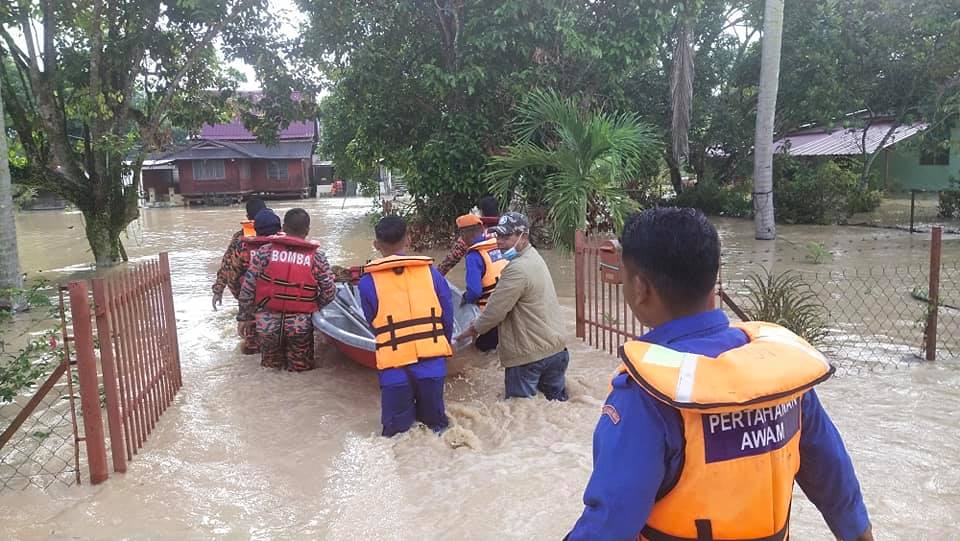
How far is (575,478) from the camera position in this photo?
3766mm

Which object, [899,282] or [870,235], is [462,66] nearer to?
[899,282]

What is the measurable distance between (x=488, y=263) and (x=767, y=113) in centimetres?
1130

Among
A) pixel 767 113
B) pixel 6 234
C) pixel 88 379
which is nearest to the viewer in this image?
pixel 88 379

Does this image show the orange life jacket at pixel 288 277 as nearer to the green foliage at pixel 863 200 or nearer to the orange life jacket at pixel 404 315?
the orange life jacket at pixel 404 315

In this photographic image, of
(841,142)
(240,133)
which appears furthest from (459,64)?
(240,133)

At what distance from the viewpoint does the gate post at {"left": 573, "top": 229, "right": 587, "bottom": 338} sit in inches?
241

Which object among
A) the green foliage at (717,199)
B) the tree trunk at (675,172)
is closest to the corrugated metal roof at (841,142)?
the green foliage at (717,199)

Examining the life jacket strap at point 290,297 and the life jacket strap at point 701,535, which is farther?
the life jacket strap at point 290,297

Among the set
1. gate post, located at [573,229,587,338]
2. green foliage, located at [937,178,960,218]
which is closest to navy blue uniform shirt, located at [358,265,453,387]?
gate post, located at [573,229,587,338]

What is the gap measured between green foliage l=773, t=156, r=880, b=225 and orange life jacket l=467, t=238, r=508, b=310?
51.2 ft

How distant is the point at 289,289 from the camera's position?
18.0 ft

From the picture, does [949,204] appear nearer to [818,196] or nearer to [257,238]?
[818,196]

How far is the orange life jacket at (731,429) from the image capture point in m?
1.31

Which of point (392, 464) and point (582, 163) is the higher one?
point (582, 163)
